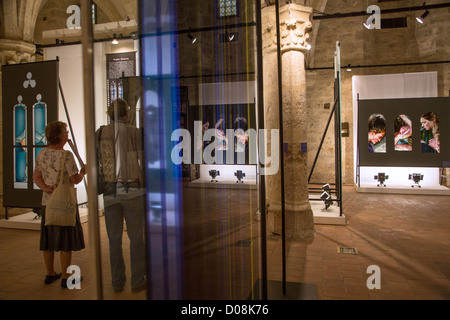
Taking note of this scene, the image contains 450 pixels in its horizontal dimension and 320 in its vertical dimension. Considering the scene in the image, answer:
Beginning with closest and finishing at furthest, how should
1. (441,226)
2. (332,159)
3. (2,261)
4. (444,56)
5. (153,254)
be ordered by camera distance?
(153,254) → (2,261) → (441,226) → (444,56) → (332,159)

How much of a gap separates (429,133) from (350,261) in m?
6.92

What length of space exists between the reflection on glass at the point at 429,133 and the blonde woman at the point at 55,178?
889 cm

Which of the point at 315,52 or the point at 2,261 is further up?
the point at 315,52

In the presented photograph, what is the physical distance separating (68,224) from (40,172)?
0.56 metres

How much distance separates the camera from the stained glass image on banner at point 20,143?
5684 millimetres

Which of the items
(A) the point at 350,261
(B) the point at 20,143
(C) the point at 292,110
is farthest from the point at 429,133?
(B) the point at 20,143

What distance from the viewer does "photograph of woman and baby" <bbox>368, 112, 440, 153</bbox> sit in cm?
917

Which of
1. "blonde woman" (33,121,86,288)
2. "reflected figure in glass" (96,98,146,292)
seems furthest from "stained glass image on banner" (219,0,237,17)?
"blonde woman" (33,121,86,288)

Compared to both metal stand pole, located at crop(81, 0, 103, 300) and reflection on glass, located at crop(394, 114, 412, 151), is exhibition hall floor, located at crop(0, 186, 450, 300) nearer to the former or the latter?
metal stand pole, located at crop(81, 0, 103, 300)

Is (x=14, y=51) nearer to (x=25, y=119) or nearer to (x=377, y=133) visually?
(x=25, y=119)

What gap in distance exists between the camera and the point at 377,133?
943cm
